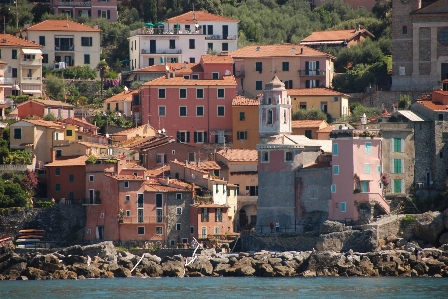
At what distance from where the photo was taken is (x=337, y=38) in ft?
416

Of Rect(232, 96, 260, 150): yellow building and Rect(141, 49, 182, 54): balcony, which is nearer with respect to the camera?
Rect(232, 96, 260, 150): yellow building

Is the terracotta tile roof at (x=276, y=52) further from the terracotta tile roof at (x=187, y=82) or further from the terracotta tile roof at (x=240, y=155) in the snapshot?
the terracotta tile roof at (x=240, y=155)

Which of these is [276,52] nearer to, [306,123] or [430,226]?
[306,123]

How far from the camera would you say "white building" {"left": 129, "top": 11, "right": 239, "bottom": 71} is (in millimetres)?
125062

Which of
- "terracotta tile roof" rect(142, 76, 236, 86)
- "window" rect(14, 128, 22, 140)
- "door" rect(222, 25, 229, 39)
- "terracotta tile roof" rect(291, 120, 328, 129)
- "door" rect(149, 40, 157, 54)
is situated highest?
"door" rect(222, 25, 229, 39)

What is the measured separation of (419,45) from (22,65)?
86.4 feet

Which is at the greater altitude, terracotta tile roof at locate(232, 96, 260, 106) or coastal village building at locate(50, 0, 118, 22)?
coastal village building at locate(50, 0, 118, 22)

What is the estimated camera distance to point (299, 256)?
95625 mm

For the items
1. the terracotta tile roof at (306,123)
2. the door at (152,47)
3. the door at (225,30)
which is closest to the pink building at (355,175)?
the terracotta tile roof at (306,123)

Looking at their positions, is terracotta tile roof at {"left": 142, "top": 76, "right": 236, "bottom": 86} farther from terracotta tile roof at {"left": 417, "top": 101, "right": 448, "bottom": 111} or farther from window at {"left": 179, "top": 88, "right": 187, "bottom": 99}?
terracotta tile roof at {"left": 417, "top": 101, "right": 448, "bottom": 111}

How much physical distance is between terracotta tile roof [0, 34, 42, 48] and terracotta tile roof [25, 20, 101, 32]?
337 cm

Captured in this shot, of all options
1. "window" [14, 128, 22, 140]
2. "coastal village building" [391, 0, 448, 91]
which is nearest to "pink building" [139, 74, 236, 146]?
"window" [14, 128, 22, 140]

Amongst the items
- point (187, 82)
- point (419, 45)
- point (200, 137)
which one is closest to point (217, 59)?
point (187, 82)

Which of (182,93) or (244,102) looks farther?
(182,93)
